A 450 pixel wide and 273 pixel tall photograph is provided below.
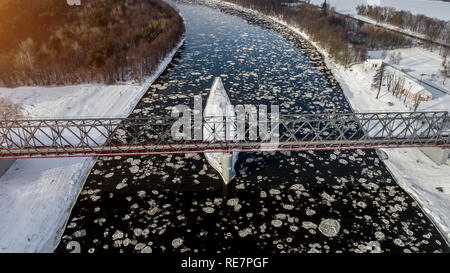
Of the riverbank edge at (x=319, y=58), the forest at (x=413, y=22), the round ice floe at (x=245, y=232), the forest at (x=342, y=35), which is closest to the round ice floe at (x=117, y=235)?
the round ice floe at (x=245, y=232)

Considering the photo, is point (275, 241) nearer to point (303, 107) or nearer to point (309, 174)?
point (309, 174)

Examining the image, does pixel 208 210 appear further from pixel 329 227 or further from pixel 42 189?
pixel 42 189

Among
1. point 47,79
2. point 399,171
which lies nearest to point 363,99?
point 399,171

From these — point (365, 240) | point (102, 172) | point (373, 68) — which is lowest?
point (365, 240)

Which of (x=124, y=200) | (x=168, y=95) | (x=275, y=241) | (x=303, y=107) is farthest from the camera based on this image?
(x=168, y=95)

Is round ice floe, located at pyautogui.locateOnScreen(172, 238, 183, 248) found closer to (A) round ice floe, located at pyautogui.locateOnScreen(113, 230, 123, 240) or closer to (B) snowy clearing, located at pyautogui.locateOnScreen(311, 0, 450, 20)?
(A) round ice floe, located at pyautogui.locateOnScreen(113, 230, 123, 240)

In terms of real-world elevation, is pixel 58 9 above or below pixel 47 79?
above
